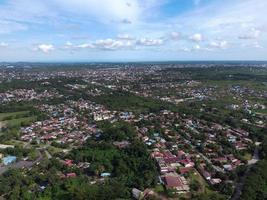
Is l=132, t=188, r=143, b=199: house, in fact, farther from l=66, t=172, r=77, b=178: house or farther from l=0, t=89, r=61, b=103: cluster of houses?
l=0, t=89, r=61, b=103: cluster of houses

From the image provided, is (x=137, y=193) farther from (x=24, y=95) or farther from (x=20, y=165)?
(x=24, y=95)

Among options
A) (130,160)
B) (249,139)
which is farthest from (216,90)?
(130,160)

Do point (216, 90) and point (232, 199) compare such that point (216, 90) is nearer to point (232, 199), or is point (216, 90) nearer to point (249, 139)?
point (249, 139)

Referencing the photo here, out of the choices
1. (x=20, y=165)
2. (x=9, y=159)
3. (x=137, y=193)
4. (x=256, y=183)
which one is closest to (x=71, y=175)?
(x=20, y=165)

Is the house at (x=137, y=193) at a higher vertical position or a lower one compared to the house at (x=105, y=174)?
higher

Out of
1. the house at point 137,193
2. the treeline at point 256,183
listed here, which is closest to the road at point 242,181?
the treeline at point 256,183

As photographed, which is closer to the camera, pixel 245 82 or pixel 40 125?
pixel 40 125

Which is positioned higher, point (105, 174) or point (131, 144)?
point (131, 144)

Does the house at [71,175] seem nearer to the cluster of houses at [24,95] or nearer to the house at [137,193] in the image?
the house at [137,193]

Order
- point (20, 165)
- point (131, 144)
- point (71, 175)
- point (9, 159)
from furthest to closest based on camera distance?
point (131, 144) → point (9, 159) → point (20, 165) → point (71, 175)

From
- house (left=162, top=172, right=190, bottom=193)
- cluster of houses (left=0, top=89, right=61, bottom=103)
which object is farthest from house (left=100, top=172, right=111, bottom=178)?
cluster of houses (left=0, top=89, right=61, bottom=103)

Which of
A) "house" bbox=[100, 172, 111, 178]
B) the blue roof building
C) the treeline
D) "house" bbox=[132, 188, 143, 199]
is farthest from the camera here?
the blue roof building
